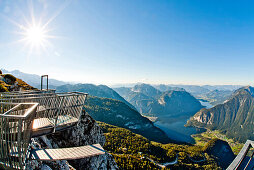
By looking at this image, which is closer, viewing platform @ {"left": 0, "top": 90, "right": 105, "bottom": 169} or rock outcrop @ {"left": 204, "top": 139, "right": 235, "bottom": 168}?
viewing platform @ {"left": 0, "top": 90, "right": 105, "bottom": 169}

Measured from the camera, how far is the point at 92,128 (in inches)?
633

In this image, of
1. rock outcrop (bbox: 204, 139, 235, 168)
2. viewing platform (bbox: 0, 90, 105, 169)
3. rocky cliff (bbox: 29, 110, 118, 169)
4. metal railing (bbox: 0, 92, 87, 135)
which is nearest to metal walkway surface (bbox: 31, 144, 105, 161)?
viewing platform (bbox: 0, 90, 105, 169)

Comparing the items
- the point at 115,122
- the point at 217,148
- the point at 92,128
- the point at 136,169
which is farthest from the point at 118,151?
the point at 217,148

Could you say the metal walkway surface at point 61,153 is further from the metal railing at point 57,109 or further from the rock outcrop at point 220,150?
the rock outcrop at point 220,150

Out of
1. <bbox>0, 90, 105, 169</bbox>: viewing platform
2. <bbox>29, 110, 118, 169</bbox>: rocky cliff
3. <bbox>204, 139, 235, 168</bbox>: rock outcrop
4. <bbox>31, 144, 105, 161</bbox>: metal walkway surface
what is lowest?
<bbox>204, 139, 235, 168</bbox>: rock outcrop

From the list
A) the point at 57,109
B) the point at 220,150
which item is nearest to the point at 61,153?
the point at 57,109

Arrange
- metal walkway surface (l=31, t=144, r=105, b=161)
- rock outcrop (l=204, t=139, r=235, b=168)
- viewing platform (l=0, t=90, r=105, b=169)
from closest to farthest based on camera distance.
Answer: viewing platform (l=0, t=90, r=105, b=169), metal walkway surface (l=31, t=144, r=105, b=161), rock outcrop (l=204, t=139, r=235, b=168)

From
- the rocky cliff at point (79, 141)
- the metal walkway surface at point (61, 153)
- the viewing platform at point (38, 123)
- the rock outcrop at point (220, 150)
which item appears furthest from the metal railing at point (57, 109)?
the rock outcrop at point (220, 150)

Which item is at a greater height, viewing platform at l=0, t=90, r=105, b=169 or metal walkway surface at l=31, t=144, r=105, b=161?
viewing platform at l=0, t=90, r=105, b=169

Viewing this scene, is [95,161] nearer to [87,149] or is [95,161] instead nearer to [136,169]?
[87,149]

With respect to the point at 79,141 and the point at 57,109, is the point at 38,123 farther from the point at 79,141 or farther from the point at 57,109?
the point at 79,141

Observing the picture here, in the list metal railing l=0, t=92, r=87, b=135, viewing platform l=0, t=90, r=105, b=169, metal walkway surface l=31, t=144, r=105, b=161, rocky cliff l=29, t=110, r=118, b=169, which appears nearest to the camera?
viewing platform l=0, t=90, r=105, b=169

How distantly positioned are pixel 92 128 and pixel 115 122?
624 feet

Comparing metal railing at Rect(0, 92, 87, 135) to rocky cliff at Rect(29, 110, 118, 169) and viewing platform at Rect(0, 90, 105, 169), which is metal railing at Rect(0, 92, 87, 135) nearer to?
viewing platform at Rect(0, 90, 105, 169)
